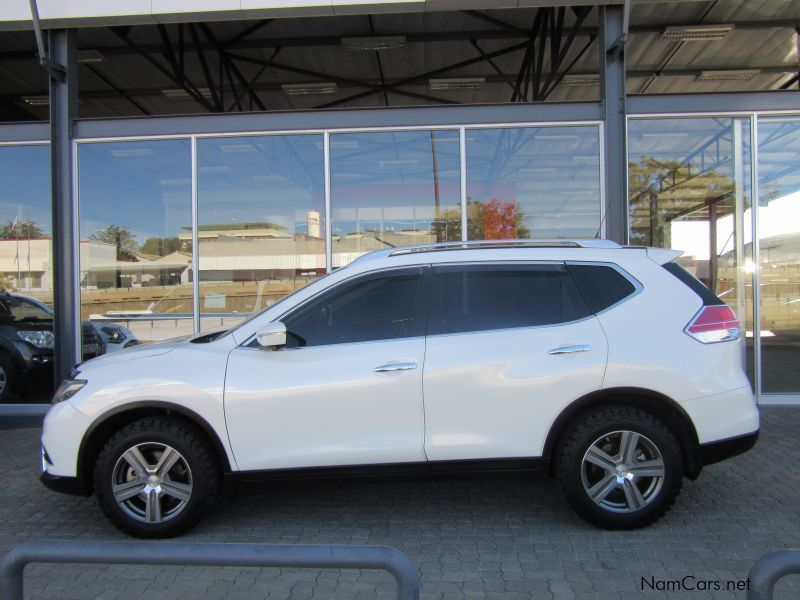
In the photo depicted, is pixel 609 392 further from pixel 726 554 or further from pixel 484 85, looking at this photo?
pixel 484 85

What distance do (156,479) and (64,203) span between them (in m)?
5.51

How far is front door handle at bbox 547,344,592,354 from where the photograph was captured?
3.83 m

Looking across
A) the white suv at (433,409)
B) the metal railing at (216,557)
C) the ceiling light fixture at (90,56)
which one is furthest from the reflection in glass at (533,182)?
the ceiling light fixture at (90,56)

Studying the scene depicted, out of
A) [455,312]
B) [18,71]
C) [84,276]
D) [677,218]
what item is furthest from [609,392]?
[18,71]

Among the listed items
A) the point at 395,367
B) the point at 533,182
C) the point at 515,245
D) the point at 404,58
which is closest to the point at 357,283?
the point at 395,367

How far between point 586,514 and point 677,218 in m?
6.25

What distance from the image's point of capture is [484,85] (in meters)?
14.5

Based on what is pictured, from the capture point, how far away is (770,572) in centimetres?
188

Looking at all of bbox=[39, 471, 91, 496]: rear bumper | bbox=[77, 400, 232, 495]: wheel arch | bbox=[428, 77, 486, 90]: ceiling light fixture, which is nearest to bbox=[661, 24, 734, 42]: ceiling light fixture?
bbox=[428, 77, 486, 90]: ceiling light fixture

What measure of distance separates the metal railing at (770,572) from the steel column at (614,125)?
6.01m

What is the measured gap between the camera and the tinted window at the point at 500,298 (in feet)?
13.0

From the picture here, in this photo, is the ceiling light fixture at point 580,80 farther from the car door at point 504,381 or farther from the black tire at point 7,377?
the black tire at point 7,377

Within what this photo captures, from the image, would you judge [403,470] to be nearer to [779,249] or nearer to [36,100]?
[779,249]

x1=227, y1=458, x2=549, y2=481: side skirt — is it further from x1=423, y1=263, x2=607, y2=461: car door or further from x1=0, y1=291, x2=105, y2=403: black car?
x1=0, y1=291, x2=105, y2=403: black car
